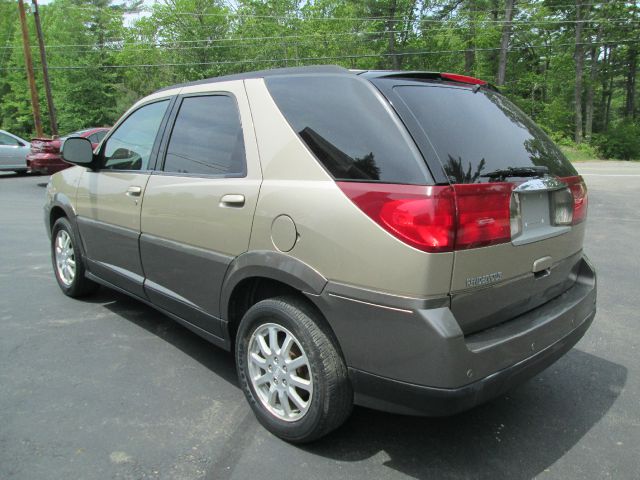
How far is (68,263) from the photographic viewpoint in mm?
4750

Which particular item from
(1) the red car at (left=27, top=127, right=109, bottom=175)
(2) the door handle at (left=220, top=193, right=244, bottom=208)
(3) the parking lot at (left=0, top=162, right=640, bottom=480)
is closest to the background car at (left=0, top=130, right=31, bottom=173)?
(1) the red car at (left=27, top=127, right=109, bottom=175)

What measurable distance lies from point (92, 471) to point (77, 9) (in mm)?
50311

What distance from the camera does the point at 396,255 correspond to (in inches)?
80.8

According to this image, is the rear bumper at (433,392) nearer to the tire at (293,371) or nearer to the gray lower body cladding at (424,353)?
the gray lower body cladding at (424,353)

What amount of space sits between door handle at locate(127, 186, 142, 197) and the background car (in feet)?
50.4

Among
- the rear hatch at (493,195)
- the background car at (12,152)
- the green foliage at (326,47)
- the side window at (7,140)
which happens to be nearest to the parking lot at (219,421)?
the rear hatch at (493,195)

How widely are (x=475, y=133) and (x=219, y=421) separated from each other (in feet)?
6.67

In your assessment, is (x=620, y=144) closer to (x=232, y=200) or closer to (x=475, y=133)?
(x=475, y=133)

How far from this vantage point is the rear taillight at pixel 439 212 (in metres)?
2.02

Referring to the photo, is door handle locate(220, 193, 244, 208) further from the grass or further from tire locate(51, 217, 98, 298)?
the grass

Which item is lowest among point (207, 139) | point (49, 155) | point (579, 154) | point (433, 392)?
point (579, 154)

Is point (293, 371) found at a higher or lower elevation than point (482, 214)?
lower

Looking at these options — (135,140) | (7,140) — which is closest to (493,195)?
(135,140)

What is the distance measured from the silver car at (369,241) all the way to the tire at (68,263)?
1.70m
